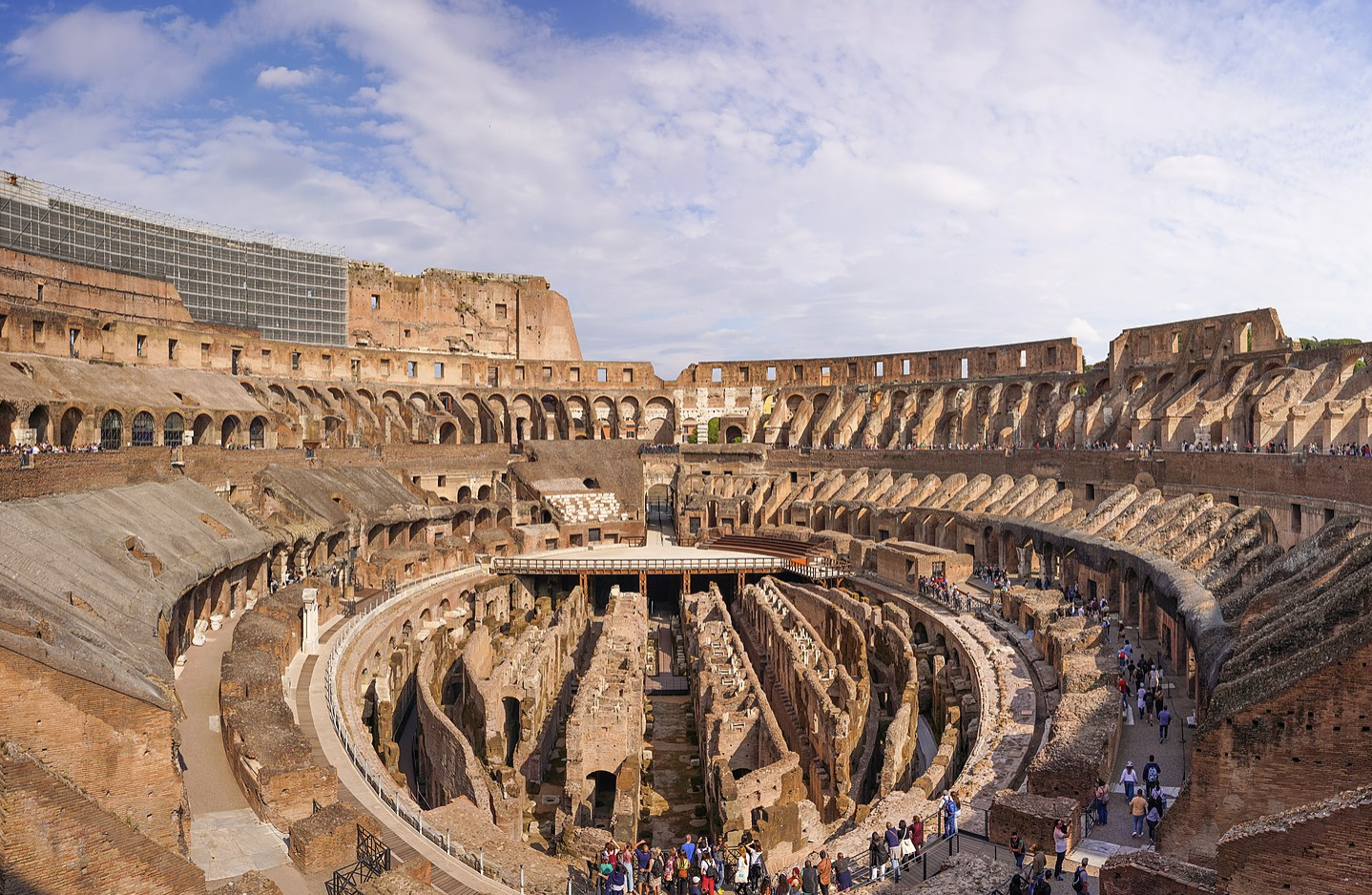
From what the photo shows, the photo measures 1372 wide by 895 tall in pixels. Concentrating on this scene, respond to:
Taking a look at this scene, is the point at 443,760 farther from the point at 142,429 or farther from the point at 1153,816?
the point at 142,429

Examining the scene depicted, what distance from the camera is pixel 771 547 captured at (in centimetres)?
4459

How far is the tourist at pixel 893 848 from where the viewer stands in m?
12.9

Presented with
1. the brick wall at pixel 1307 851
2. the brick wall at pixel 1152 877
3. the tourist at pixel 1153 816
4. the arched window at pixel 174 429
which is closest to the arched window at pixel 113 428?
the arched window at pixel 174 429

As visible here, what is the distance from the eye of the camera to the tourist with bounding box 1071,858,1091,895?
37.0 feet

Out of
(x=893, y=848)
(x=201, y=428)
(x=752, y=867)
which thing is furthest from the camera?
(x=201, y=428)

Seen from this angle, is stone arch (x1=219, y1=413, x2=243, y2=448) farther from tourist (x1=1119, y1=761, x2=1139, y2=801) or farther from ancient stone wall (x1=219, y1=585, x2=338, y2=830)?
tourist (x1=1119, y1=761, x2=1139, y2=801)

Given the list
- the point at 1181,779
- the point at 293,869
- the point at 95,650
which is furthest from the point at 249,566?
the point at 1181,779

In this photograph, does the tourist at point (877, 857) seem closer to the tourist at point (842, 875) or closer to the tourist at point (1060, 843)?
the tourist at point (842, 875)

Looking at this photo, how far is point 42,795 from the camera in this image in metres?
10.1

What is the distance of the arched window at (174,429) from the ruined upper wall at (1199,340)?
4230 cm

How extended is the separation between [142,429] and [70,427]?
3.37 m

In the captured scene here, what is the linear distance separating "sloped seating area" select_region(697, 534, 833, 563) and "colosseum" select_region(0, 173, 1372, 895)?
428 millimetres

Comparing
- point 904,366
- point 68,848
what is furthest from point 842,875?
point 904,366

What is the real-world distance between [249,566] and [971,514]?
2716 centimetres
